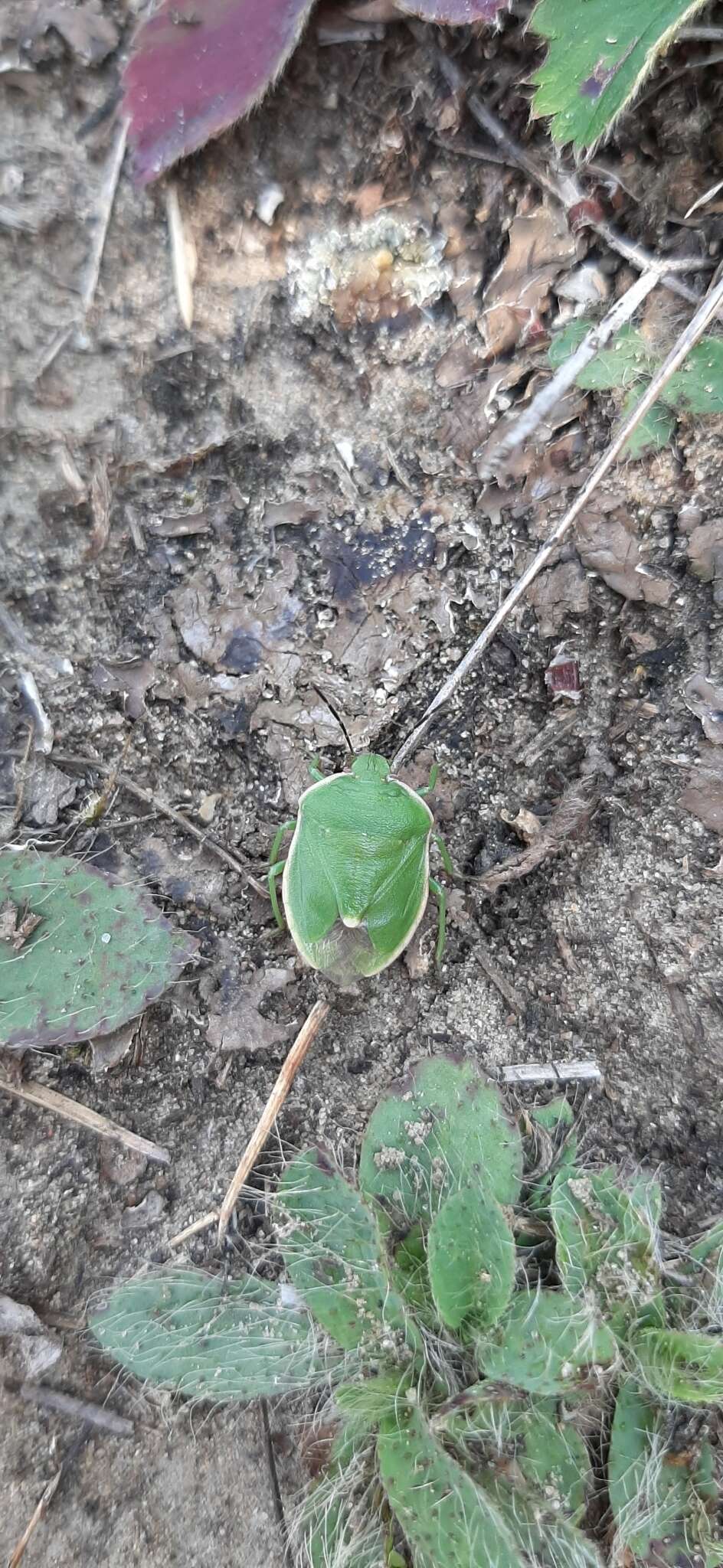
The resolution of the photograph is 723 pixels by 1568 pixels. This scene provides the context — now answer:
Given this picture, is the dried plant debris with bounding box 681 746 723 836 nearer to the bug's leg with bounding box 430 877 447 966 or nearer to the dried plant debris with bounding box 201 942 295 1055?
the bug's leg with bounding box 430 877 447 966

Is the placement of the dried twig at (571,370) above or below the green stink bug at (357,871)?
above

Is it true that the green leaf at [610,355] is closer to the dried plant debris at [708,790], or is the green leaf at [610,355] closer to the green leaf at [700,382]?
the green leaf at [700,382]

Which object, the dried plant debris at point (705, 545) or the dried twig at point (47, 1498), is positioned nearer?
the dried twig at point (47, 1498)

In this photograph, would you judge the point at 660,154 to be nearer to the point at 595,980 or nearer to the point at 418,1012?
the point at 595,980

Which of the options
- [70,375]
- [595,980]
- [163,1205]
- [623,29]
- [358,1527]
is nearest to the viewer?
[623,29]

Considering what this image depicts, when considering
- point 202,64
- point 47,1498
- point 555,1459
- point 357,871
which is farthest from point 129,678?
point 555,1459

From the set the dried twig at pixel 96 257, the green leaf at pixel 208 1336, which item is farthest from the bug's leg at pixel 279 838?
the dried twig at pixel 96 257

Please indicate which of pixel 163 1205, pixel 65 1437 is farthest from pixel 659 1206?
pixel 65 1437
